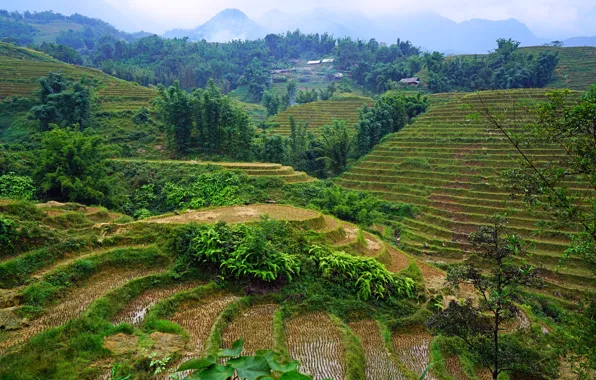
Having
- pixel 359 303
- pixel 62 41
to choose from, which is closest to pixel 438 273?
pixel 359 303

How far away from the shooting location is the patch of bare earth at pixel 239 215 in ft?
43.7

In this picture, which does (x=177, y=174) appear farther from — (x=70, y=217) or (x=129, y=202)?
(x=70, y=217)

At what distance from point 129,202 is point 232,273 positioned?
12490mm

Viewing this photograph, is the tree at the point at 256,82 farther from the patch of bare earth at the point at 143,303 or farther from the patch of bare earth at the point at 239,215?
the patch of bare earth at the point at 143,303

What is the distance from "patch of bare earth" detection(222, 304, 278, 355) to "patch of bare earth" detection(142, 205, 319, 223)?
3.53 meters

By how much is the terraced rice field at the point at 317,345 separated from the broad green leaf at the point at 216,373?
5860 millimetres

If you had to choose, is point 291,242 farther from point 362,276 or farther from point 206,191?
point 206,191

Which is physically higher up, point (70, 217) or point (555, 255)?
point (70, 217)

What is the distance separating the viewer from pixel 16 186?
17172mm

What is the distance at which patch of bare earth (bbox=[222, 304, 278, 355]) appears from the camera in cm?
835

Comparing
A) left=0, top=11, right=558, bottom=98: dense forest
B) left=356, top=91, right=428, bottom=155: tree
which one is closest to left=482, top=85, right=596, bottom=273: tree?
left=356, top=91, right=428, bottom=155: tree

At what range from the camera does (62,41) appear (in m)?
113

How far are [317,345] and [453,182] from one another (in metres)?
22.0

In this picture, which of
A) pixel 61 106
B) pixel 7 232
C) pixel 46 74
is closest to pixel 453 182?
pixel 7 232
